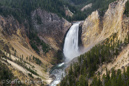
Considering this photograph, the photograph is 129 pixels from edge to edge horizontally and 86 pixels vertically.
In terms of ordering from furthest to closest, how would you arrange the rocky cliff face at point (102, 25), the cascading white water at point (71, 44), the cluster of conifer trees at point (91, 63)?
the cascading white water at point (71, 44) → the rocky cliff face at point (102, 25) → the cluster of conifer trees at point (91, 63)

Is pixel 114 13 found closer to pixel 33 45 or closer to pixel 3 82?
pixel 33 45

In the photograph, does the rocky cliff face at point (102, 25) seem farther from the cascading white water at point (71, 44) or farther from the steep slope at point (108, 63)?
the cascading white water at point (71, 44)

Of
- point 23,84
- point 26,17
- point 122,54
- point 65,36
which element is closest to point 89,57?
point 122,54

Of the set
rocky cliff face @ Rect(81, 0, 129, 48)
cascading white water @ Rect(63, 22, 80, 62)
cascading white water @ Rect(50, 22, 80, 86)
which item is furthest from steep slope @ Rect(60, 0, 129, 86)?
cascading white water @ Rect(63, 22, 80, 62)

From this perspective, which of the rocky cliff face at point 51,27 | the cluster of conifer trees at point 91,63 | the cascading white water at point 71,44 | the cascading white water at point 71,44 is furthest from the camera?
the rocky cliff face at point 51,27

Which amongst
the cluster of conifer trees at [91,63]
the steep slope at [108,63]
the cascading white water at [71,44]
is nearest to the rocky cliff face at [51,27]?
the cascading white water at [71,44]

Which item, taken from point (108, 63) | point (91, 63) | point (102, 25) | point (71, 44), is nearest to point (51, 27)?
point (71, 44)
